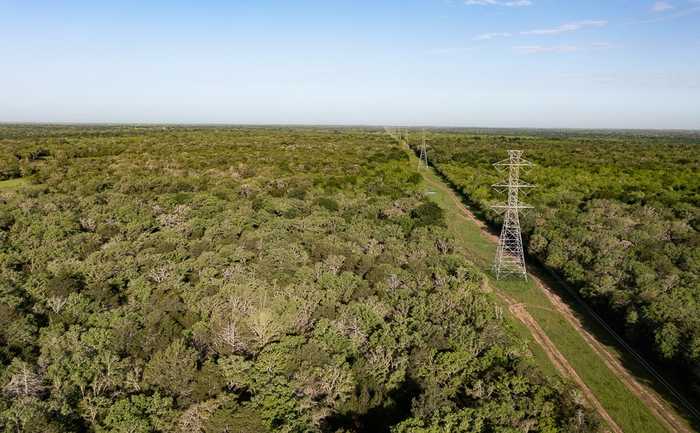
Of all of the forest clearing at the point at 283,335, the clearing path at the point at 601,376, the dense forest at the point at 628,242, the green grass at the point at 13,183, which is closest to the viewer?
the forest clearing at the point at 283,335

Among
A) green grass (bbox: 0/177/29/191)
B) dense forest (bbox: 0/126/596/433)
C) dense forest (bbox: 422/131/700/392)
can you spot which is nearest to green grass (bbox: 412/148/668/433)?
dense forest (bbox: 422/131/700/392)

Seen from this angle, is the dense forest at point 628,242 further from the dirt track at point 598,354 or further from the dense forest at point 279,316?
the dirt track at point 598,354

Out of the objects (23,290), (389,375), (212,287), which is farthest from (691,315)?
(23,290)

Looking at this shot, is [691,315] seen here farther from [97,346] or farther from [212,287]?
[97,346]

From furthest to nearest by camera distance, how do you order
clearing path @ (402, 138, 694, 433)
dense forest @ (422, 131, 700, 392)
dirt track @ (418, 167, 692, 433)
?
1. dense forest @ (422, 131, 700, 392)
2. dirt track @ (418, 167, 692, 433)
3. clearing path @ (402, 138, 694, 433)

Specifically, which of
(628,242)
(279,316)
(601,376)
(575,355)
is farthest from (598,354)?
(279,316)

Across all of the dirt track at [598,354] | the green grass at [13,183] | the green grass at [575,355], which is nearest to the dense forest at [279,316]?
the dirt track at [598,354]

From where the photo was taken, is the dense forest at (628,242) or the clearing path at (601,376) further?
the dense forest at (628,242)

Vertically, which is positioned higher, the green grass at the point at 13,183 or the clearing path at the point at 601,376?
the green grass at the point at 13,183

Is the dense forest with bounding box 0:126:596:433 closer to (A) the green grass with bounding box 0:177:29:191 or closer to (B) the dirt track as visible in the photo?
(B) the dirt track
